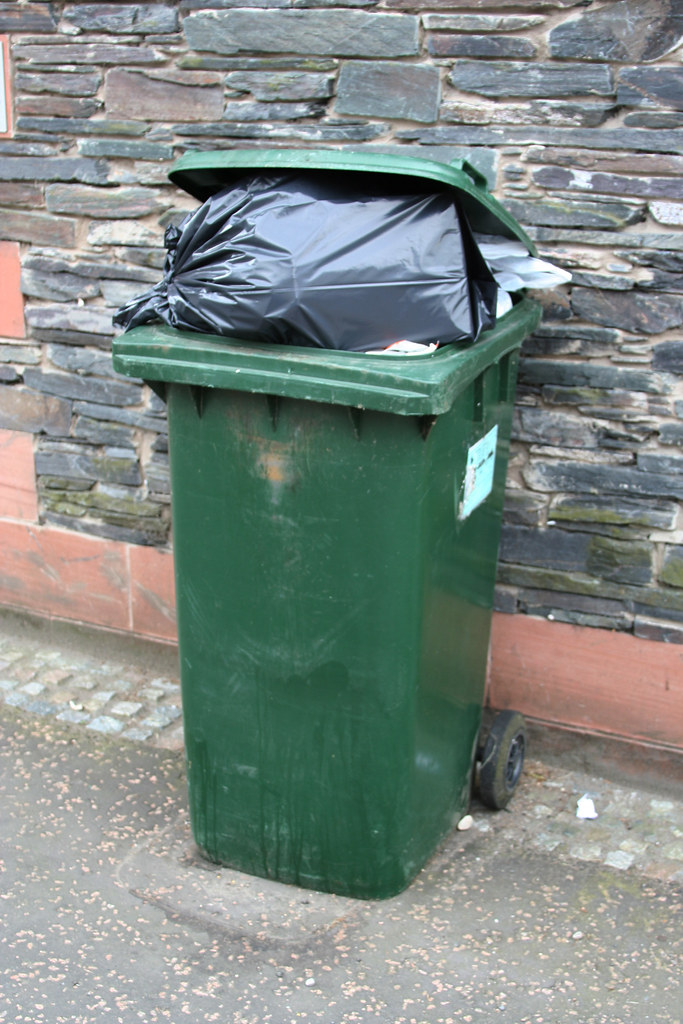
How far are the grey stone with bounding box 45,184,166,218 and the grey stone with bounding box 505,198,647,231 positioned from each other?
4.55ft

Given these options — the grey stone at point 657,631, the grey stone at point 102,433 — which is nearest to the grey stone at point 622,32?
the grey stone at point 657,631

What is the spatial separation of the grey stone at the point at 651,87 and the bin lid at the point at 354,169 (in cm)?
57

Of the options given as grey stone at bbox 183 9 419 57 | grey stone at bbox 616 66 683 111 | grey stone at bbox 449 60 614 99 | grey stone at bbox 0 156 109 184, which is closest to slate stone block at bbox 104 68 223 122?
grey stone at bbox 183 9 419 57

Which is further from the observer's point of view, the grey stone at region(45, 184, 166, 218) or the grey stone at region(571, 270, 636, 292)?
the grey stone at region(45, 184, 166, 218)

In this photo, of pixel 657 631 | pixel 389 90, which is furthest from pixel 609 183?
pixel 657 631

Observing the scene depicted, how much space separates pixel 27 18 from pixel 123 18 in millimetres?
431

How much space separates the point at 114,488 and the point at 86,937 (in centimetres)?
196

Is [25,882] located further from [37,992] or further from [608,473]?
[608,473]

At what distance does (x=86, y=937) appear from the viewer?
9.71 ft

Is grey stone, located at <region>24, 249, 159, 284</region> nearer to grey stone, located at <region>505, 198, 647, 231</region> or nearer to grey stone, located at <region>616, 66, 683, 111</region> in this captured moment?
grey stone, located at <region>505, 198, 647, 231</region>

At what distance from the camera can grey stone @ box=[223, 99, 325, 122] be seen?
3625mm

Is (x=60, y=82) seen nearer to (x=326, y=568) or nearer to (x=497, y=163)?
(x=497, y=163)

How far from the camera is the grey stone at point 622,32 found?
3153mm

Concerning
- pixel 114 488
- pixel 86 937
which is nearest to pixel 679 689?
pixel 86 937
